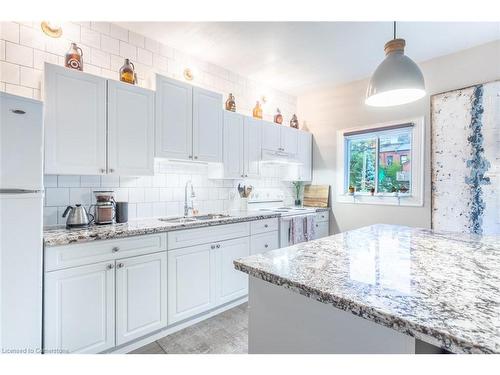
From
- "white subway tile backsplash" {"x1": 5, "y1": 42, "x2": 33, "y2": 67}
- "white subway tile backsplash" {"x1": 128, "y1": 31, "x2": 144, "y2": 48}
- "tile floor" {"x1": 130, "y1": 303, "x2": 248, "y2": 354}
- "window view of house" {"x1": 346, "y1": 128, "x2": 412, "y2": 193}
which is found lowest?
"tile floor" {"x1": 130, "y1": 303, "x2": 248, "y2": 354}

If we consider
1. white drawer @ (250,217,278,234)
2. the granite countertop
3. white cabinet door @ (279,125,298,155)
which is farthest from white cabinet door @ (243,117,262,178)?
the granite countertop

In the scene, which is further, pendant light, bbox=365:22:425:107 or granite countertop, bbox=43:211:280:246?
granite countertop, bbox=43:211:280:246

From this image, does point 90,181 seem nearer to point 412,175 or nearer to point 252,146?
point 252,146

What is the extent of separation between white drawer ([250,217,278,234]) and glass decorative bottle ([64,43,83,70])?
208cm

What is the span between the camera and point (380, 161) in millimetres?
3551

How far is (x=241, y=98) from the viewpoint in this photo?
11.5 feet

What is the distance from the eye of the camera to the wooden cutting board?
13.1 feet

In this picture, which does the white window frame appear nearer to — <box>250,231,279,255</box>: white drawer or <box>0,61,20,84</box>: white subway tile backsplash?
<box>250,231,279,255</box>: white drawer

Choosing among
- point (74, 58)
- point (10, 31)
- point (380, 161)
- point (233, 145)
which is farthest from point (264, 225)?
point (10, 31)

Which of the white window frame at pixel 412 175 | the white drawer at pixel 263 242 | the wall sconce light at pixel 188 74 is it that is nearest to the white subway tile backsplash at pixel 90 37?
the wall sconce light at pixel 188 74

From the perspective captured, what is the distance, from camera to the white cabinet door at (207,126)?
2.65 meters

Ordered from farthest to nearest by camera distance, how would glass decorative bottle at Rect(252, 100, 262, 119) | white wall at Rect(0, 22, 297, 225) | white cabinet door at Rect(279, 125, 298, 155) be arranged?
white cabinet door at Rect(279, 125, 298, 155)
glass decorative bottle at Rect(252, 100, 262, 119)
white wall at Rect(0, 22, 297, 225)

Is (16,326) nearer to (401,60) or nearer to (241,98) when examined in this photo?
(401,60)
